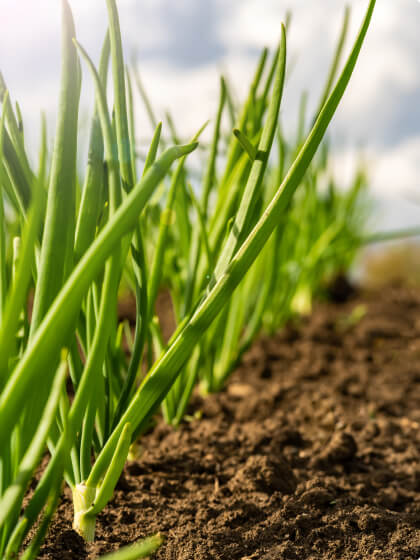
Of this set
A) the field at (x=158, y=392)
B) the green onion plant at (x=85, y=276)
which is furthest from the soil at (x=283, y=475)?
the green onion plant at (x=85, y=276)

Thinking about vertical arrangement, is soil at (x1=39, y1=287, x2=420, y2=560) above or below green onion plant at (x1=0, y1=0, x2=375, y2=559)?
below

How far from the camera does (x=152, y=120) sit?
3.35 ft

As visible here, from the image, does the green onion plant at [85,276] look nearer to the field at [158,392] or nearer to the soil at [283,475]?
the field at [158,392]

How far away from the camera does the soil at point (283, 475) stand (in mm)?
620

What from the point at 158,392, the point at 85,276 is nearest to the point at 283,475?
the point at 158,392

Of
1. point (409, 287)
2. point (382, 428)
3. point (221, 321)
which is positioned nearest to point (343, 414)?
point (382, 428)

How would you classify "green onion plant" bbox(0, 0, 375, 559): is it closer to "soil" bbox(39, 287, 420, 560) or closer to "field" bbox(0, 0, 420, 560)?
"field" bbox(0, 0, 420, 560)

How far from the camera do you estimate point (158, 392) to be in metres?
0.56

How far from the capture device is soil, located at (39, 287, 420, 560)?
0.62 metres

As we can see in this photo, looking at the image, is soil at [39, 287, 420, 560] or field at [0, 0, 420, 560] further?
soil at [39, 287, 420, 560]

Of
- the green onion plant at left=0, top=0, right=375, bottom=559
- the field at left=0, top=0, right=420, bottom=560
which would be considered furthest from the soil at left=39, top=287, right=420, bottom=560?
the green onion plant at left=0, top=0, right=375, bottom=559

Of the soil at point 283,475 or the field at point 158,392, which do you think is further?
the soil at point 283,475

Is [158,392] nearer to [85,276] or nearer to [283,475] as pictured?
[85,276]

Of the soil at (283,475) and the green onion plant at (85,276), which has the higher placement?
the green onion plant at (85,276)
